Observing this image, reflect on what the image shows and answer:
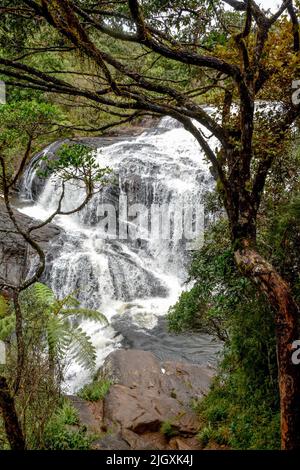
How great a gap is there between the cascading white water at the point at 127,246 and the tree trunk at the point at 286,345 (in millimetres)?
6369

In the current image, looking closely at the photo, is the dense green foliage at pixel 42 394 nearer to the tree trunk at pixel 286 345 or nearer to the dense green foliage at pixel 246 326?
the dense green foliage at pixel 246 326

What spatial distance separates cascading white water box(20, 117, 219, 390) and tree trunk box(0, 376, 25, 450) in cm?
535

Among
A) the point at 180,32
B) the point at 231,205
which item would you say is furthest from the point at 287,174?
the point at 180,32

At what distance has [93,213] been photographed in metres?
16.3

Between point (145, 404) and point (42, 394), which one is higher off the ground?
point (42, 394)

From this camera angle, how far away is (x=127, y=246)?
15320 millimetres

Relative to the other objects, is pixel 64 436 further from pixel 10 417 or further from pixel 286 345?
pixel 286 345

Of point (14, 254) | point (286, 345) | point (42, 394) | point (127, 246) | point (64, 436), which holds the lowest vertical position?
point (64, 436)

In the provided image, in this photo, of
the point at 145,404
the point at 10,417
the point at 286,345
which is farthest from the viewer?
the point at 145,404

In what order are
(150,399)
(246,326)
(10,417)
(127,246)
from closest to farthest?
(10,417), (246,326), (150,399), (127,246)

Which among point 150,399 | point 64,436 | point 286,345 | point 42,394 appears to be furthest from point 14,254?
point 286,345

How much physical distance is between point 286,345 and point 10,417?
2.59 meters

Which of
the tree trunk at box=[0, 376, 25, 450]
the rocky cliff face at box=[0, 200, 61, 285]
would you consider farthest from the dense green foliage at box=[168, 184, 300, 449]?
the rocky cliff face at box=[0, 200, 61, 285]
